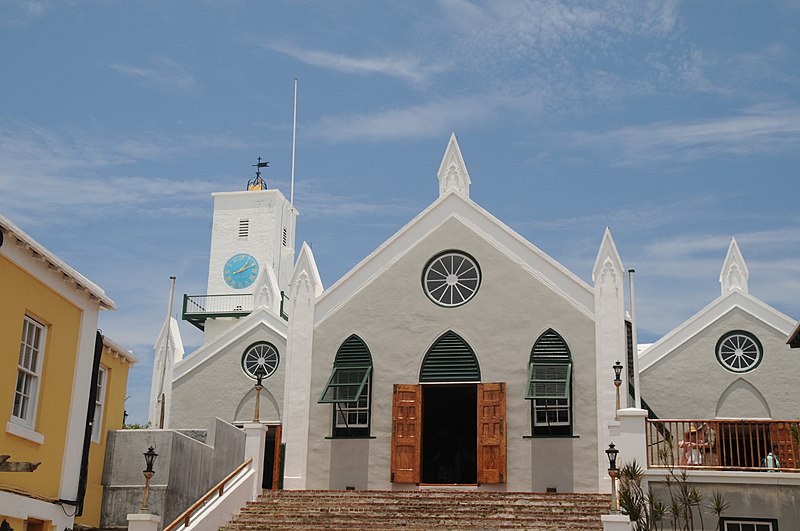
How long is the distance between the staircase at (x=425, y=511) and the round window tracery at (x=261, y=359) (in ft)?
30.1

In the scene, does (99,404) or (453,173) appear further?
(453,173)

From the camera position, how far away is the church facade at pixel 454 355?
24.6 m

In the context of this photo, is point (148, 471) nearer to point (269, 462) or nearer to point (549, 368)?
point (549, 368)

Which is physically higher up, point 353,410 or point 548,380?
point 548,380

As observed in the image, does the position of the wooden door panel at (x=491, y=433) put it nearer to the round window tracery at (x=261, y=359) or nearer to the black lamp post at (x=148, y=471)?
the black lamp post at (x=148, y=471)

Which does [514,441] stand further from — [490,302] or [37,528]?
[37,528]

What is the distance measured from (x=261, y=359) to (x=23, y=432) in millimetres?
15584

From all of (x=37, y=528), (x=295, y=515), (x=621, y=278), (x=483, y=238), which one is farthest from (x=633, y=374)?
(x=37, y=528)

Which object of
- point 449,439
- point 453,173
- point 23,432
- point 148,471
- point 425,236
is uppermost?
point 453,173

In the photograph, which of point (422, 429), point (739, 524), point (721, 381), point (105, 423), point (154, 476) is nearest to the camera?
point (739, 524)

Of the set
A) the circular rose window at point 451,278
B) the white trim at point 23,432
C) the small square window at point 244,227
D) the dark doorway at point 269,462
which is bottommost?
the white trim at point 23,432

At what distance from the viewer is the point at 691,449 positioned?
20.1 metres

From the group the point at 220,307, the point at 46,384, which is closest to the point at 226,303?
the point at 220,307

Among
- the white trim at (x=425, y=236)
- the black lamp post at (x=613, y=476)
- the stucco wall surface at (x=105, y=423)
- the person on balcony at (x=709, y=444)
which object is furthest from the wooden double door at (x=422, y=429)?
the stucco wall surface at (x=105, y=423)
